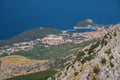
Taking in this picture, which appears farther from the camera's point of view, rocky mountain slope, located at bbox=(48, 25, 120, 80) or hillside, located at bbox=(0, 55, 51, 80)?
hillside, located at bbox=(0, 55, 51, 80)

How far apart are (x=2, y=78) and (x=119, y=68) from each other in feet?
356

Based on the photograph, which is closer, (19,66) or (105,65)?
(105,65)

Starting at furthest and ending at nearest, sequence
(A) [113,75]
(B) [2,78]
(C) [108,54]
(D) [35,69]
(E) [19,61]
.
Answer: (E) [19,61], (D) [35,69], (B) [2,78], (C) [108,54], (A) [113,75]

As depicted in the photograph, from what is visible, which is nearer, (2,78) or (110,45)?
(110,45)

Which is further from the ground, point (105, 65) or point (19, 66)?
point (19, 66)

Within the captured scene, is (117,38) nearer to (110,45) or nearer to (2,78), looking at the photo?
(110,45)

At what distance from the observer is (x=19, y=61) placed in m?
165

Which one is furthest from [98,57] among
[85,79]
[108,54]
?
[85,79]

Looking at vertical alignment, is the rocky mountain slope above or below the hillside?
below

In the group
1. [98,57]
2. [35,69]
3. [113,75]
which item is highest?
[35,69]

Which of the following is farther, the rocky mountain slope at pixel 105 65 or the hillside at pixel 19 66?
the hillside at pixel 19 66

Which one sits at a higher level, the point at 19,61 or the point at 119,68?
the point at 19,61

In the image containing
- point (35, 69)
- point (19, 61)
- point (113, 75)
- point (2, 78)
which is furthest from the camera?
point (19, 61)

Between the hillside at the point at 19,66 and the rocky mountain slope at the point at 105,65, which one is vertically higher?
the hillside at the point at 19,66
